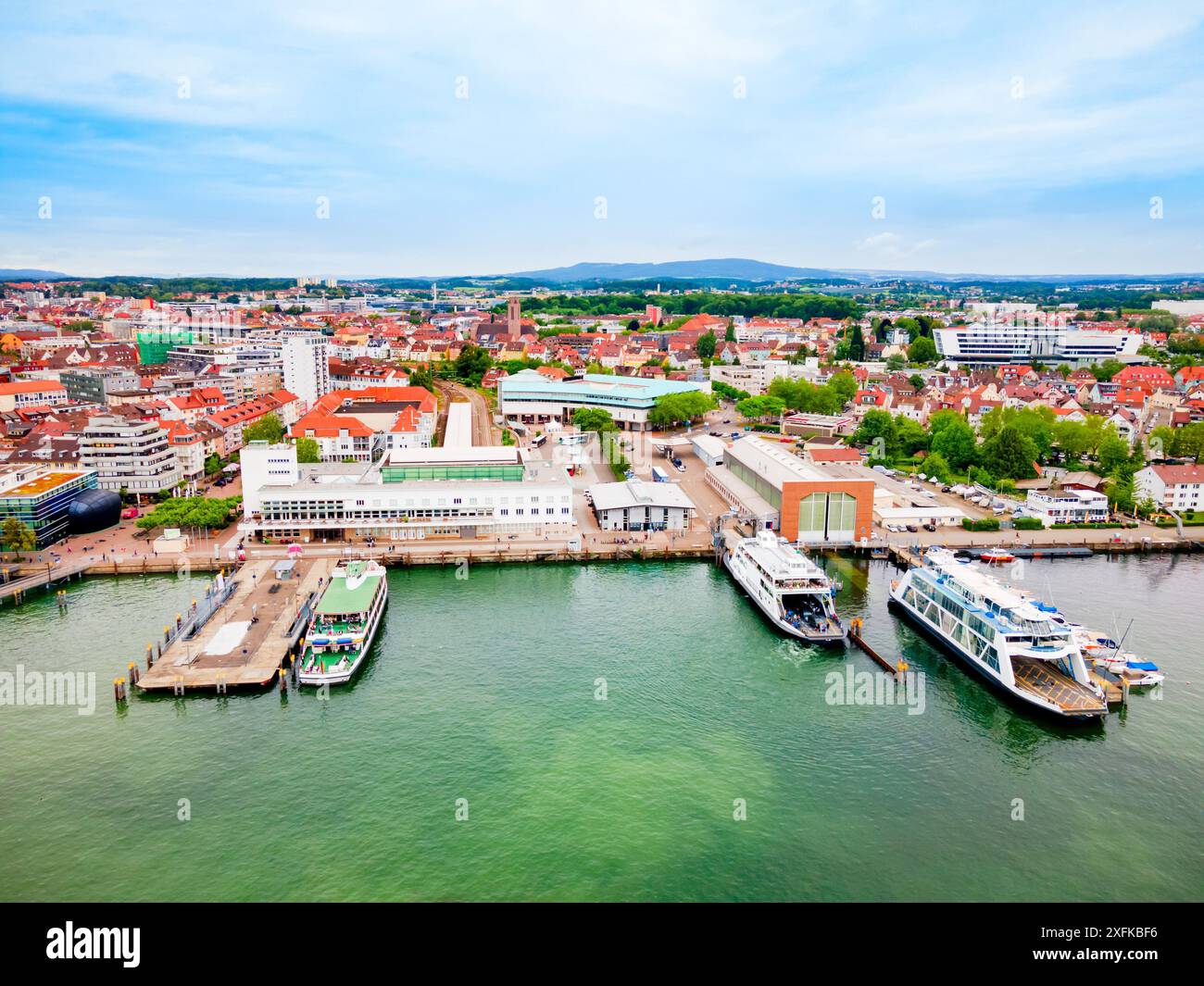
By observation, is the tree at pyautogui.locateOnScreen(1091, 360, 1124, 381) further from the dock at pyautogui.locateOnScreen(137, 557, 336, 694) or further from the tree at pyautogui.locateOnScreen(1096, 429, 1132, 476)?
the dock at pyautogui.locateOnScreen(137, 557, 336, 694)

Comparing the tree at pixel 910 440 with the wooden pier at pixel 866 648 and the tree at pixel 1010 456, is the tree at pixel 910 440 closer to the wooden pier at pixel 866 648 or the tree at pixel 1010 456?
the tree at pixel 1010 456

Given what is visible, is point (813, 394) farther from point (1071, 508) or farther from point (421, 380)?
point (421, 380)

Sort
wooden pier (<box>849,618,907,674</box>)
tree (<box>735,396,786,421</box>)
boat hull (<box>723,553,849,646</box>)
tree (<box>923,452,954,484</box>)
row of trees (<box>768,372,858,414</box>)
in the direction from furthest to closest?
row of trees (<box>768,372,858,414</box>) → tree (<box>735,396,786,421</box>) → tree (<box>923,452,954,484</box>) → boat hull (<box>723,553,849,646</box>) → wooden pier (<box>849,618,907,674</box>)

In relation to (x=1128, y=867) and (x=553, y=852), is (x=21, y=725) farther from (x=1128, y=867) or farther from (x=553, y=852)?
(x=1128, y=867)

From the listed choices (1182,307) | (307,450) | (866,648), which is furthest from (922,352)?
(1182,307)

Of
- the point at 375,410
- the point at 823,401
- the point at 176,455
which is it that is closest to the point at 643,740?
the point at 176,455

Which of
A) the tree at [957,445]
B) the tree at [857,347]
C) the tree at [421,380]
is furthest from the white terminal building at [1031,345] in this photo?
the tree at [421,380]

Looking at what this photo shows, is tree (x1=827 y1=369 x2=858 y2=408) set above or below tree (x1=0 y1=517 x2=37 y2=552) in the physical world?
above

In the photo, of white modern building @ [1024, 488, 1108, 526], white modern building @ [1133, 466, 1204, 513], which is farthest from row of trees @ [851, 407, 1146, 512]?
white modern building @ [1024, 488, 1108, 526]
